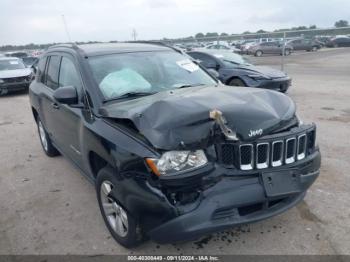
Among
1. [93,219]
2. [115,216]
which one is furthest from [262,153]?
[93,219]

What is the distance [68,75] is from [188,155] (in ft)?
7.41

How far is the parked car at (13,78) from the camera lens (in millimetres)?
13055

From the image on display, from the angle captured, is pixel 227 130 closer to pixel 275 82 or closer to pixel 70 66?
pixel 70 66

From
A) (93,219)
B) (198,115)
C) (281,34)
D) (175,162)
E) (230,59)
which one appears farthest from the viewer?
(281,34)

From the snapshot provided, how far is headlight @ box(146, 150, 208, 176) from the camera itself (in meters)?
2.41

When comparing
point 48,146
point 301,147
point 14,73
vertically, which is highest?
point 301,147

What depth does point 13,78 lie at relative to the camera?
518 inches

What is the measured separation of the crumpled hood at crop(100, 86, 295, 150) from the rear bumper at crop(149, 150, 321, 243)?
1.24 ft

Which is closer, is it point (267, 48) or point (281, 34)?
point (281, 34)

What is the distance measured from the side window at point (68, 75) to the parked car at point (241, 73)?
6.04 meters

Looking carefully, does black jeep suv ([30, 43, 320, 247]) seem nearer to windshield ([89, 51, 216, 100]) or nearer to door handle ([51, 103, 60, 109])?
windshield ([89, 51, 216, 100])

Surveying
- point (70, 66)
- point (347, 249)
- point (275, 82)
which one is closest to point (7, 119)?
point (70, 66)

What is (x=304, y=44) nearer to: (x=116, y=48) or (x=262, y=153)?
(x=116, y=48)

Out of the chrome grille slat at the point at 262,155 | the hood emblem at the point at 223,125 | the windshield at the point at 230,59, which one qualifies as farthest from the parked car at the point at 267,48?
the hood emblem at the point at 223,125
